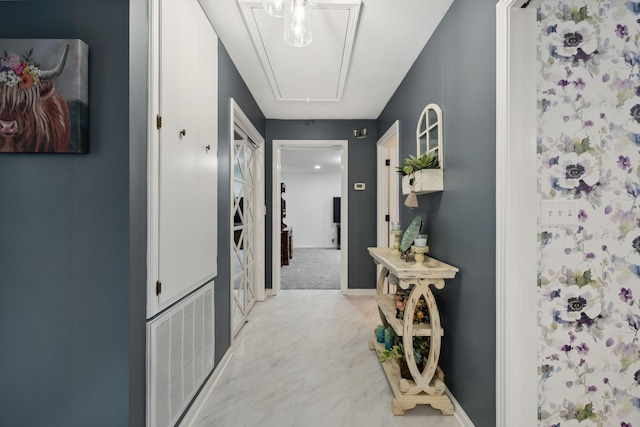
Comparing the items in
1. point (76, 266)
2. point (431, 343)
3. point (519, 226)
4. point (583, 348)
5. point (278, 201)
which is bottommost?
point (431, 343)

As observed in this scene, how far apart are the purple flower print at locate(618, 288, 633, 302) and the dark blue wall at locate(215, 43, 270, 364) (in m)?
2.26

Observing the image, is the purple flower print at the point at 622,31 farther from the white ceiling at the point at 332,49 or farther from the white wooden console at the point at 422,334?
the white wooden console at the point at 422,334

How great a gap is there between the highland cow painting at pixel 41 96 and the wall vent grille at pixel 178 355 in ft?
2.77

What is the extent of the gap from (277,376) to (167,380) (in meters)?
0.91

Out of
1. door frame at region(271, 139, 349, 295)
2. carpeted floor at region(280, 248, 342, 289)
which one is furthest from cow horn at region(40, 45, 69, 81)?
carpeted floor at region(280, 248, 342, 289)

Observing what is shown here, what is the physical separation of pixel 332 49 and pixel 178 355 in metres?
2.32

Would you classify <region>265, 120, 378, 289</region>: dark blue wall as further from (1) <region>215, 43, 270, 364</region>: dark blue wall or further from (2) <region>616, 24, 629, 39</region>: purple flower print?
(2) <region>616, 24, 629, 39</region>: purple flower print

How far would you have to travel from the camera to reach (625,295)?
4.19 ft

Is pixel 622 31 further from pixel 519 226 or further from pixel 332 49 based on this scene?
pixel 332 49

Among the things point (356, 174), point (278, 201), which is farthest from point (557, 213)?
point (278, 201)

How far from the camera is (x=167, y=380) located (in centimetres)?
134

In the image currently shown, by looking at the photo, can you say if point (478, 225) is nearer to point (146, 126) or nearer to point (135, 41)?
point (146, 126)

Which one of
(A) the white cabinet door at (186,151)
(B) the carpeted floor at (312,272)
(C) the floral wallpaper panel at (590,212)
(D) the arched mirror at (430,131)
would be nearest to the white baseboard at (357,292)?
(B) the carpeted floor at (312,272)

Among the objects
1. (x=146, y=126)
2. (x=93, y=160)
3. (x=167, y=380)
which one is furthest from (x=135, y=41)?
(x=167, y=380)
